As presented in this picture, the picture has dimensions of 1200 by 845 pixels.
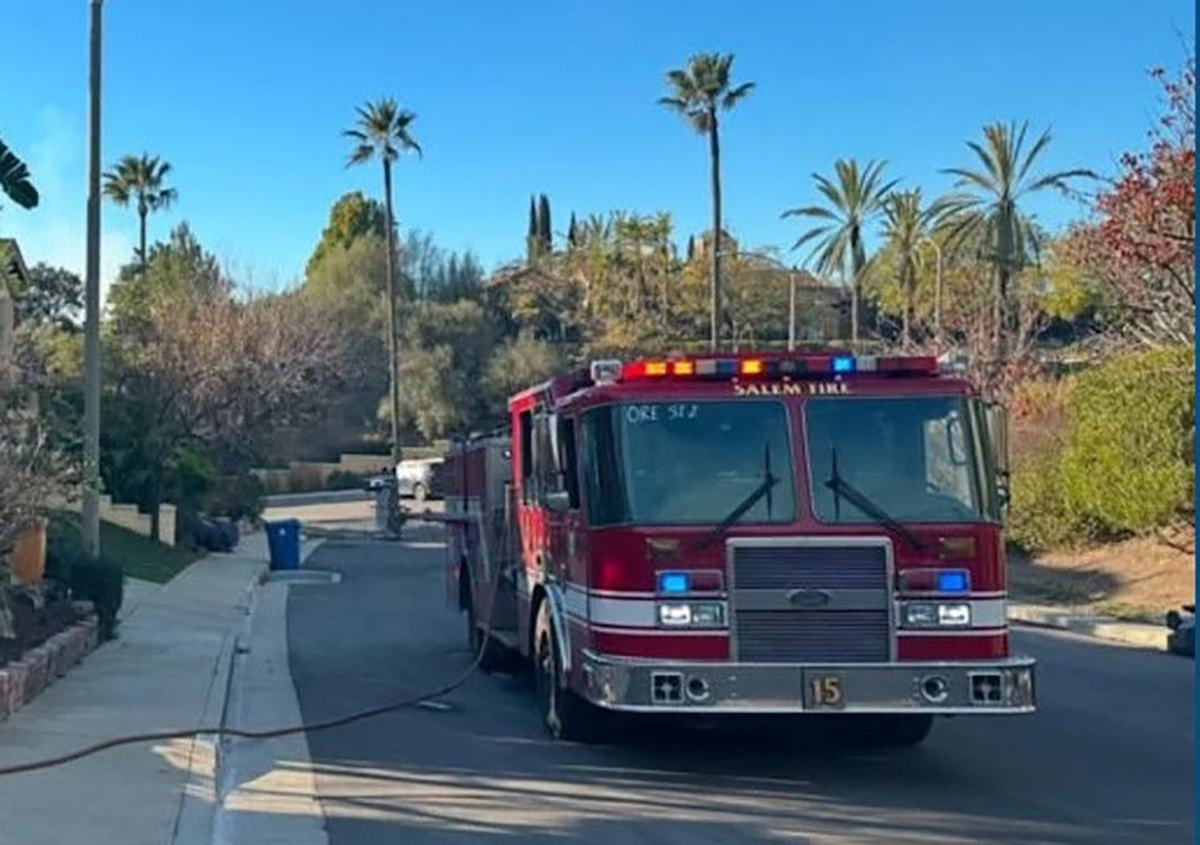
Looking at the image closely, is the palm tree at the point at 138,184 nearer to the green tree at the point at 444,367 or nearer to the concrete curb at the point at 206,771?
the green tree at the point at 444,367

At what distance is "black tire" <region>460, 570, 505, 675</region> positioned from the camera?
50.4ft

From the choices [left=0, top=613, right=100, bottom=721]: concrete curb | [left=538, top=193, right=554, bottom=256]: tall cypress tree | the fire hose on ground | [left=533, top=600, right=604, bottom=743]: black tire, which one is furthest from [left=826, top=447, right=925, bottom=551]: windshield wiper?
[left=538, top=193, right=554, bottom=256]: tall cypress tree

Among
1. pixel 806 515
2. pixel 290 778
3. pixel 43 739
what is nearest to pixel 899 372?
pixel 806 515

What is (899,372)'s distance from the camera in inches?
407

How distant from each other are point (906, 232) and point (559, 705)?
52140 mm

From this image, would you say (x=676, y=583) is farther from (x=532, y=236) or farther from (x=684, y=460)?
(x=532, y=236)

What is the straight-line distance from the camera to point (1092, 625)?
832 inches

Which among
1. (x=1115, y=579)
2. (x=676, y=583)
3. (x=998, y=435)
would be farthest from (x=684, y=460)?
(x=1115, y=579)

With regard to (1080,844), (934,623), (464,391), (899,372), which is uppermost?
(464,391)

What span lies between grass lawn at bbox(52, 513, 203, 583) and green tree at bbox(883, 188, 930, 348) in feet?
112

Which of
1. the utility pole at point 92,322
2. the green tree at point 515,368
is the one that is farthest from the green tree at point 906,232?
the utility pole at point 92,322

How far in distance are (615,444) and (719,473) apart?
679 mm

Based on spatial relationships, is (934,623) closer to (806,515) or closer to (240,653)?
(806,515)

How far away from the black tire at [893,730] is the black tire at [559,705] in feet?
6.30
